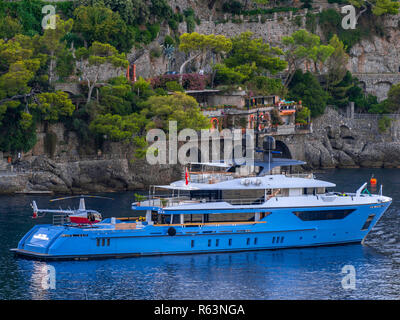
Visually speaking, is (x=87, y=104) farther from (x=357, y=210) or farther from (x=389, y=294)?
(x=389, y=294)

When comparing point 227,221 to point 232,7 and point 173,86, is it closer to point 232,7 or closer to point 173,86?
point 173,86

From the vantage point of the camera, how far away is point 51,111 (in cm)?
10544

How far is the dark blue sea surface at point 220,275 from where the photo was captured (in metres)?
65.4

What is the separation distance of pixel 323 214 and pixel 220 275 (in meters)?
11.4

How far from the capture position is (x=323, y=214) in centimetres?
7788

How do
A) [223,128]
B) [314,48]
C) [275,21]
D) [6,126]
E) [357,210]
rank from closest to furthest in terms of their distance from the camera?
→ [357,210]
[6,126]
[223,128]
[314,48]
[275,21]

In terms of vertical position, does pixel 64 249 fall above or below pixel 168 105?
below

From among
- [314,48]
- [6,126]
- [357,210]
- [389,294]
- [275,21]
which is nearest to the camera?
[389,294]

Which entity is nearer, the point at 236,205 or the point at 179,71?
the point at 236,205

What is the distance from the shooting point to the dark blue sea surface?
65.4m

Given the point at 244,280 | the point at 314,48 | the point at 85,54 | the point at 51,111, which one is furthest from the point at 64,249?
the point at 314,48

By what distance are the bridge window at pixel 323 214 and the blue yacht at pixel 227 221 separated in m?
0.07

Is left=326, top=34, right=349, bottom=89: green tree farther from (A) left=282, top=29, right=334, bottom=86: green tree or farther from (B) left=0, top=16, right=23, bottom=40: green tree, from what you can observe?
(B) left=0, top=16, right=23, bottom=40: green tree

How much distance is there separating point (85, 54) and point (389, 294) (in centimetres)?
5444
